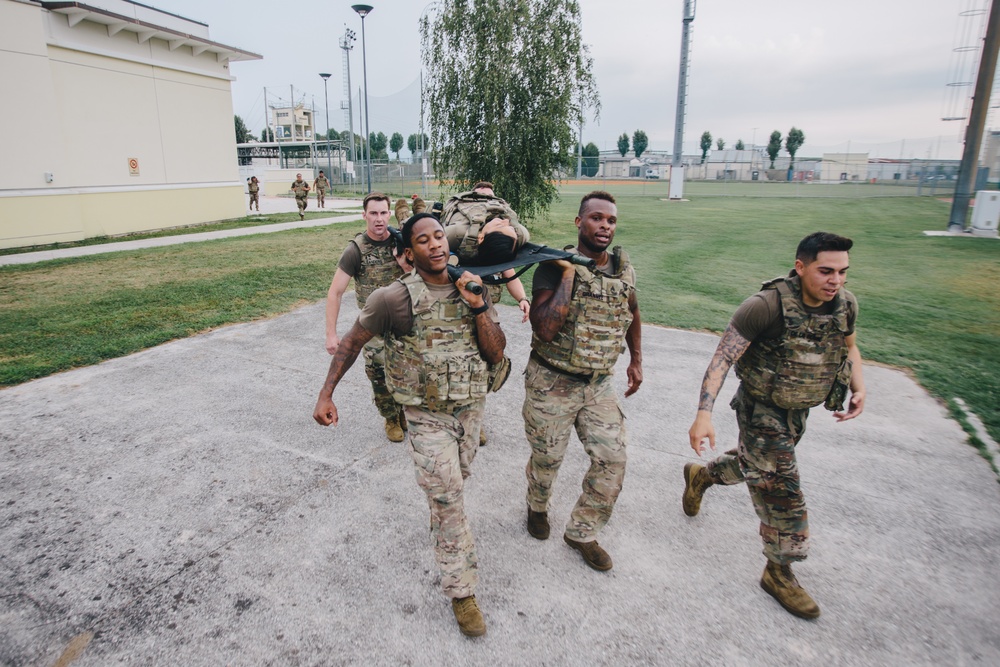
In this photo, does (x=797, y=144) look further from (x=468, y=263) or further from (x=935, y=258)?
(x=468, y=263)

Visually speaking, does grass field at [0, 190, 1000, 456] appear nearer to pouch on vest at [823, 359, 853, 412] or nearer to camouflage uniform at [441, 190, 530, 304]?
pouch on vest at [823, 359, 853, 412]

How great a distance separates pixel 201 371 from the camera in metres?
6.13

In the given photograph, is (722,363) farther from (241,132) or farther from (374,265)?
(241,132)

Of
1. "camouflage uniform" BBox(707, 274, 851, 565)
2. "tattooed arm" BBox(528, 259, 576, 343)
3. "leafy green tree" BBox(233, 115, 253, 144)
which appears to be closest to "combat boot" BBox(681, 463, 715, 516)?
"camouflage uniform" BBox(707, 274, 851, 565)

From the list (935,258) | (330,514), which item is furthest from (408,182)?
(330,514)

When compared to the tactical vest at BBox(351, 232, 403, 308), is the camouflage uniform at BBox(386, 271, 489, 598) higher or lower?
lower

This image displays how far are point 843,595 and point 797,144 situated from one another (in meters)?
71.1

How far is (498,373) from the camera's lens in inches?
120

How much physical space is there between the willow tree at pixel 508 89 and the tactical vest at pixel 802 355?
415 inches

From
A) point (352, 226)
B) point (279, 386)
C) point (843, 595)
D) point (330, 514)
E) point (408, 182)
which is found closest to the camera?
point (843, 595)

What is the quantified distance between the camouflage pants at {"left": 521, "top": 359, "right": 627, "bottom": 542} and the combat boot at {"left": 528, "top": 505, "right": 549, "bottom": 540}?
199mm

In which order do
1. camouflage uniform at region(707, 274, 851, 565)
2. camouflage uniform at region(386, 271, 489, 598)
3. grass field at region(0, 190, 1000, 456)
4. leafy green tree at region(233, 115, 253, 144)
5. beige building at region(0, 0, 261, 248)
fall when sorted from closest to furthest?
camouflage uniform at region(386, 271, 489, 598)
camouflage uniform at region(707, 274, 851, 565)
grass field at region(0, 190, 1000, 456)
beige building at region(0, 0, 261, 248)
leafy green tree at region(233, 115, 253, 144)

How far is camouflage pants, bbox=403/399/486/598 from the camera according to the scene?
275 centimetres

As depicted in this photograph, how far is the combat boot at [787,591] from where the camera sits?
284 cm
